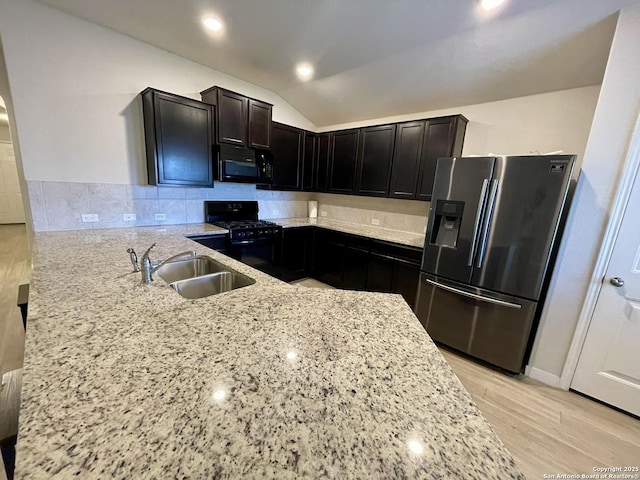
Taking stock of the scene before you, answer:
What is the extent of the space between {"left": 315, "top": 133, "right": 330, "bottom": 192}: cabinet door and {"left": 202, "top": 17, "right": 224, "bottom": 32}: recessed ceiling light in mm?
1872

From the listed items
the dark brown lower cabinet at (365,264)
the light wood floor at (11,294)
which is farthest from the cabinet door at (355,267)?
the light wood floor at (11,294)

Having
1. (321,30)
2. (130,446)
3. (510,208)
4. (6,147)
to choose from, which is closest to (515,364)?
(510,208)

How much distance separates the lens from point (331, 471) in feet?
1.50

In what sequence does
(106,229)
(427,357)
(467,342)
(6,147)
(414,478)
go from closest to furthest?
(414,478)
(427,357)
(467,342)
(106,229)
(6,147)

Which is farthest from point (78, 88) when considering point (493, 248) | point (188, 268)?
point (493, 248)

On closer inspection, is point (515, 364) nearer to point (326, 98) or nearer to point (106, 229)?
point (326, 98)

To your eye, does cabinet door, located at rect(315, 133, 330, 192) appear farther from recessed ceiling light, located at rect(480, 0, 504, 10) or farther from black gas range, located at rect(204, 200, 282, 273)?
recessed ceiling light, located at rect(480, 0, 504, 10)

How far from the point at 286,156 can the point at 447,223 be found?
7.76 feet

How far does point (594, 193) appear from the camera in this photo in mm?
1841

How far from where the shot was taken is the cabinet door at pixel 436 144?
2.72 metres

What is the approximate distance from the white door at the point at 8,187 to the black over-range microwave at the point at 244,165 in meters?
7.68

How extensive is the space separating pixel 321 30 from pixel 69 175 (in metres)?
2.66

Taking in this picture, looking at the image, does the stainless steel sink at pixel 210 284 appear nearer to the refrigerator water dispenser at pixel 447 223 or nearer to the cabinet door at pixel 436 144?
the refrigerator water dispenser at pixel 447 223

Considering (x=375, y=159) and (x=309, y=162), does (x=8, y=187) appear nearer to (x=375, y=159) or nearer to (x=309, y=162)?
(x=309, y=162)
